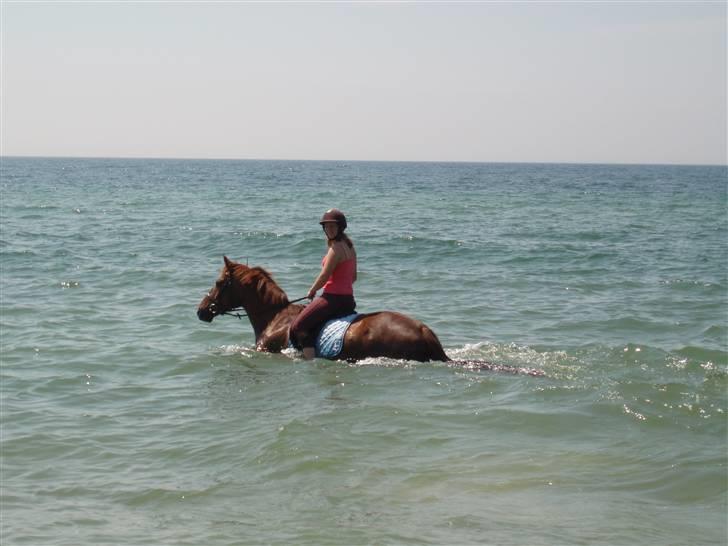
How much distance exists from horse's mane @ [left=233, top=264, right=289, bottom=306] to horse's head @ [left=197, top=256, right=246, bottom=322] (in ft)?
0.33

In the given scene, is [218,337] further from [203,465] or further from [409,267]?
[409,267]

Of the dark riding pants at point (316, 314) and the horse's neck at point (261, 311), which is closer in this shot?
the dark riding pants at point (316, 314)

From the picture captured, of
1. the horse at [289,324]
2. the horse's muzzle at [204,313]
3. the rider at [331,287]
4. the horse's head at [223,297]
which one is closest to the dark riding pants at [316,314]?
the rider at [331,287]

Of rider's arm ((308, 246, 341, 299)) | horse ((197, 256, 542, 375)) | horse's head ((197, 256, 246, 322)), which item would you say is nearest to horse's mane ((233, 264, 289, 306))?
horse ((197, 256, 542, 375))

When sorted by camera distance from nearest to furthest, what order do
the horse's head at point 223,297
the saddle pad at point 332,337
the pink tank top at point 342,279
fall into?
the pink tank top at point 342,279 < the saddle pad at point 332,337 < the horse's head at point 223,297

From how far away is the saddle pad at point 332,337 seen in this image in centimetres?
1089

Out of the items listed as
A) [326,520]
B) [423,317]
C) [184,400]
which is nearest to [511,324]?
[423,317]

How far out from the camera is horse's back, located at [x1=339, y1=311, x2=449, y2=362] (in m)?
10.5

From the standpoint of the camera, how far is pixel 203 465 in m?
7.81

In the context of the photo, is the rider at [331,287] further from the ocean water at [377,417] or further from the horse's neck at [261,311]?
the horse's neck at [261,311]

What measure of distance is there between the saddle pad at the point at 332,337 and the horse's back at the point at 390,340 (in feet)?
0.24

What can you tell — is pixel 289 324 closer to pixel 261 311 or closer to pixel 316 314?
pixel 261 311

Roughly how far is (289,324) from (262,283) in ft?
2.55

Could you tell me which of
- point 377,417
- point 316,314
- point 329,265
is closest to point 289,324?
point 316,314
